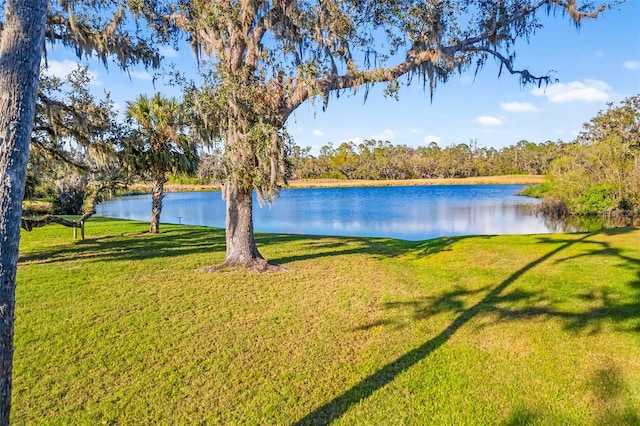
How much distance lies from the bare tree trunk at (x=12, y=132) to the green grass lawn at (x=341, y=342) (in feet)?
5.65

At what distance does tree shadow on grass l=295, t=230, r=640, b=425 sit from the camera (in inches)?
151

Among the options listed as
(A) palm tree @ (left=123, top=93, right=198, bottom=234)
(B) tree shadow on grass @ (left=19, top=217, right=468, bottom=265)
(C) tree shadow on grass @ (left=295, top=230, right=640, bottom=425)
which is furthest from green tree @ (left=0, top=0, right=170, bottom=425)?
(A) palm tree @ (left=123, top=93, right=198, bottom=234)

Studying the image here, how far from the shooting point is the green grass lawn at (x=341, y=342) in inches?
152

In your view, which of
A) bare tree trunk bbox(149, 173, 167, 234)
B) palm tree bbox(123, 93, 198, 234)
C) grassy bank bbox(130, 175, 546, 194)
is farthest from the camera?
grassy bank bbox(130, 175, 546, 194)

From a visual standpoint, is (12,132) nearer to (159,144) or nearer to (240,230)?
(240,230)

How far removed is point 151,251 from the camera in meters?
12.2

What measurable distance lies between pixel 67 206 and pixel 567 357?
3398cm

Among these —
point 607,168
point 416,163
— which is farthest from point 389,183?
point 607,168

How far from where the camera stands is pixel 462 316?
621 centimetres

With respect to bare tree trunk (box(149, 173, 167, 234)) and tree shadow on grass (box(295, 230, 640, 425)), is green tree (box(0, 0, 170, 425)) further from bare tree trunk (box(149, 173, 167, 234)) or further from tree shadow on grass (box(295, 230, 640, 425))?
Answer: bare tree trunk (box(149, 173, 167, 234))

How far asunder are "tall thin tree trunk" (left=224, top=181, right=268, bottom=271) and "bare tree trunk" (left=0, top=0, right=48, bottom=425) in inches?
253

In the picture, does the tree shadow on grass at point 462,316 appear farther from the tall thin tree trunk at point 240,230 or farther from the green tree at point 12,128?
the tall thin tree trunk at point 240,230

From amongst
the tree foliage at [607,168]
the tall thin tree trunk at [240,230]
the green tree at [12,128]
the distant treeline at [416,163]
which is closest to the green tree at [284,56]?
the tall thin tree trunk at [240,230]

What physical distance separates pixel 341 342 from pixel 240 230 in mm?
4651
